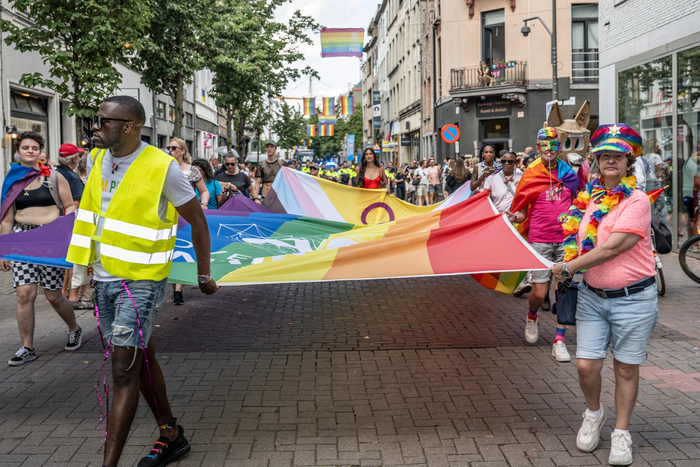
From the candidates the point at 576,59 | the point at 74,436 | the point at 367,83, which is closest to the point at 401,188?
the point at 576,59

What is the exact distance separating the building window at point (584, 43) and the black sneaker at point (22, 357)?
98.9 feet

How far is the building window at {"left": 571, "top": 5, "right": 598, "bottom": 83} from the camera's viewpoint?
105 feet

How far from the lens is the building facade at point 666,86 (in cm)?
1340

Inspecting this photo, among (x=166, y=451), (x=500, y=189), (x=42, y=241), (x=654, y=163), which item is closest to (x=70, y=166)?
(x=42, y=241)

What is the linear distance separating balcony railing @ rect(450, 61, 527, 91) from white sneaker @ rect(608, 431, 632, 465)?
1174 inches

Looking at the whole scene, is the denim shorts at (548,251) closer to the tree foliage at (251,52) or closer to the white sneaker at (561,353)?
the white sneaker at (561,353)

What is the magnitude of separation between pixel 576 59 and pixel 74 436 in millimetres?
31733

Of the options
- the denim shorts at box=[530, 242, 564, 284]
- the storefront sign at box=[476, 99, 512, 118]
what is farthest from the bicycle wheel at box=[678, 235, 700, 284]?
the storefront sign at box=[476, 99, 512, 118]

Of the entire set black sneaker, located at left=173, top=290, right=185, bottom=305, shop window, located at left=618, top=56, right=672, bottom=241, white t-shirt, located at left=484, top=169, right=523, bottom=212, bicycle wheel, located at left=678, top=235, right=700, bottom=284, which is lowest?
black sneaker, located at left=173, top=290, right=185, bottom=305

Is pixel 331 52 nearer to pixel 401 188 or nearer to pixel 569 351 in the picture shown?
pixel 401 188

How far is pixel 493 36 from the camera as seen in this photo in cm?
3409

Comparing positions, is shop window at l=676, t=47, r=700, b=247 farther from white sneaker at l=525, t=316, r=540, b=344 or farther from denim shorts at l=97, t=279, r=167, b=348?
denim shorts at l=97, t=279, r=167, b=348

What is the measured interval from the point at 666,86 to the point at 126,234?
525 inches

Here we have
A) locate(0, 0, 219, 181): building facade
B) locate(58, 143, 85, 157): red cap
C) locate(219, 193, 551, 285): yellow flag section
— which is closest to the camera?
locate(219, 193, 551, 285): yellow flag section
